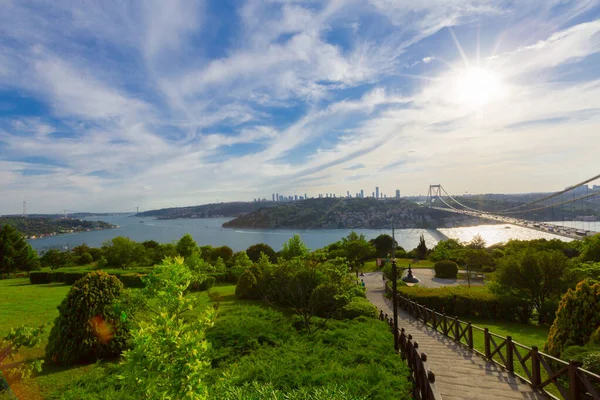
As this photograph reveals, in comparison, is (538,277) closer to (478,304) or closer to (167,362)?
(478,304)

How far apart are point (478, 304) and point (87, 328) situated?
1793 cm

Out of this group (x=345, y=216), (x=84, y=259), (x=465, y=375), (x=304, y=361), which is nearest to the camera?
(x=304, y=361)

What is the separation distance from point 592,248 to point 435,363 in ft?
82.5

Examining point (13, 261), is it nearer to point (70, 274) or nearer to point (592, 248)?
point (70, 274)

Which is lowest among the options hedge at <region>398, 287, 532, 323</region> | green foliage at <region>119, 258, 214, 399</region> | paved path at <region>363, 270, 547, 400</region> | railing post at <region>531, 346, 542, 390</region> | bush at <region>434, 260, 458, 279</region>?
bush at <region>434, 260, 458, 279</region>

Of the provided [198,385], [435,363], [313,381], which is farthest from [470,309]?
[198,385]

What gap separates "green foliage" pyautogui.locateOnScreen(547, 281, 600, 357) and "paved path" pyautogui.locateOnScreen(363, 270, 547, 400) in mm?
2000

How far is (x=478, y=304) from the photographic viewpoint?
56.3ft

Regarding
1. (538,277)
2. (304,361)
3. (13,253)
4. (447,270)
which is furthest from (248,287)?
(13,253)

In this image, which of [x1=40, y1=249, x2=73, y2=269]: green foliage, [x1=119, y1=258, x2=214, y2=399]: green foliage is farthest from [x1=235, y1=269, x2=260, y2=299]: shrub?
[x1=40, y1=249, x2=73, y2=269]: green foliage

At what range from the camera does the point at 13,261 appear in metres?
30.6

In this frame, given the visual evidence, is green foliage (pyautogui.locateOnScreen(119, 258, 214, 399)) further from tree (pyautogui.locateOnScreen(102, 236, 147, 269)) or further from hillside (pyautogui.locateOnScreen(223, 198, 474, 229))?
hillside (pyautogui.locateOnScreen(223, 198, 474, 229))

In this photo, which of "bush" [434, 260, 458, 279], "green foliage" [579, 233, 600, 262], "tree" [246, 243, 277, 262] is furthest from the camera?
"tree" [246, 243, 277, 262]

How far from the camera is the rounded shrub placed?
337 inches
